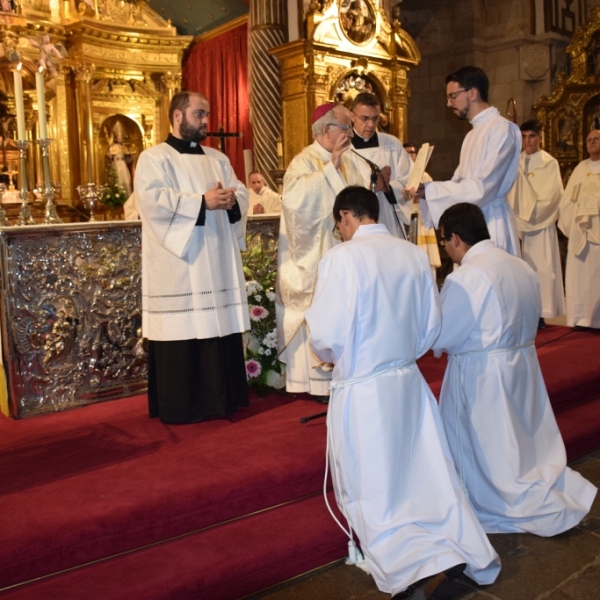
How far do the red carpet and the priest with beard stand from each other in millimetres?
265

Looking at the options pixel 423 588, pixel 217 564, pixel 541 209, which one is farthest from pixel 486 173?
pixel 541 209

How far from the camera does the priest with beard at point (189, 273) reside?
451 cm

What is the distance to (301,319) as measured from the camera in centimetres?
496

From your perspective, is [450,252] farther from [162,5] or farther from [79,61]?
[162,5]

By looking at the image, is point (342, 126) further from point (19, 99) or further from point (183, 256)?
point (19, 99)

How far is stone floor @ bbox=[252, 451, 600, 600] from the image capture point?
3.19 m

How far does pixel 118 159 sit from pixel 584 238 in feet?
24.2

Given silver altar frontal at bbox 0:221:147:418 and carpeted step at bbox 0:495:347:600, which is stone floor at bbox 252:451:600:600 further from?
silver altar frontal at bbox 0:221:147:418

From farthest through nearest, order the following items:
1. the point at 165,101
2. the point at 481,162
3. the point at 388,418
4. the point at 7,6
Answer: the point at 165,101 < the point at 7,6 < the point at 481,162 < the point at 388,418

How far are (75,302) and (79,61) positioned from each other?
7.18m

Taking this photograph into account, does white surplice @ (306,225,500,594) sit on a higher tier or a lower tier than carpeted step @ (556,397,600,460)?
higher

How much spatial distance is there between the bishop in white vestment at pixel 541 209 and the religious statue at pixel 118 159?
6403 mm

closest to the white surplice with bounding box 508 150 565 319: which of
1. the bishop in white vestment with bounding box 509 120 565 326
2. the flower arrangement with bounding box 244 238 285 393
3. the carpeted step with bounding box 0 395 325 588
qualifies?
→ the bishop in white vestment with bounding box 509 120 565 326

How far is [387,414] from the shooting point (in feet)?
10.3
